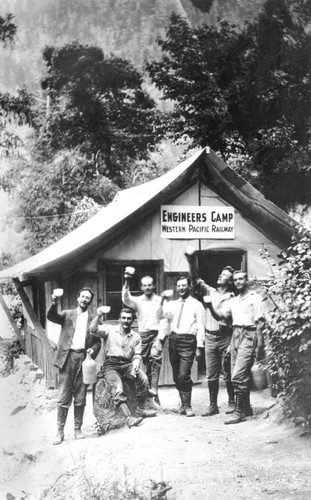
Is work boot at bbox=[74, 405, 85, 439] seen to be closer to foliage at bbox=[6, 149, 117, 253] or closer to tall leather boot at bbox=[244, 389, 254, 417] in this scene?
tall leather boot at bbox=[244, 389, 254, 417]

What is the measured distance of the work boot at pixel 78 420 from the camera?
19.4 ft

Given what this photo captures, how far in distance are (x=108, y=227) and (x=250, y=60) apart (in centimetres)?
493

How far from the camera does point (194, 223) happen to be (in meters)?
7.05

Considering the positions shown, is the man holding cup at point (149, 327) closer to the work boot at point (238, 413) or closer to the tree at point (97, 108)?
the work boot at point (238, 413)

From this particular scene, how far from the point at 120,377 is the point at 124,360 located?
7.8 inches

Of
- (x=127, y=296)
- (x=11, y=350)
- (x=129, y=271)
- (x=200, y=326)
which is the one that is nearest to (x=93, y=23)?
(x=129, y=271)

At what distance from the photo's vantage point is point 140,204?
691 cm

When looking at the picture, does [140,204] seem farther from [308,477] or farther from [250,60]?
[250,60]

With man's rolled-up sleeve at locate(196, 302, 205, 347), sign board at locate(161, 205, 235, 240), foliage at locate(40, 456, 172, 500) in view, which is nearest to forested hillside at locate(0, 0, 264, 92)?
sign board at locate(161, 205, 235, 240)

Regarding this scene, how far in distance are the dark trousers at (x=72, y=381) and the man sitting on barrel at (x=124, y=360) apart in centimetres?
36

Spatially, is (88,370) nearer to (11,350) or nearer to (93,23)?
(93,23)

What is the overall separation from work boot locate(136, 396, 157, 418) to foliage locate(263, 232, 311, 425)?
155 cm

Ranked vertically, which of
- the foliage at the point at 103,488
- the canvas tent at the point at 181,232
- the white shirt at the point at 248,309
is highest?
the canvas tent at the point at 181,232

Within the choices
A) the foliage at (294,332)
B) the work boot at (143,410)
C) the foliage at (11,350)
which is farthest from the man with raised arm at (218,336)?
the foliage at (11,350)
